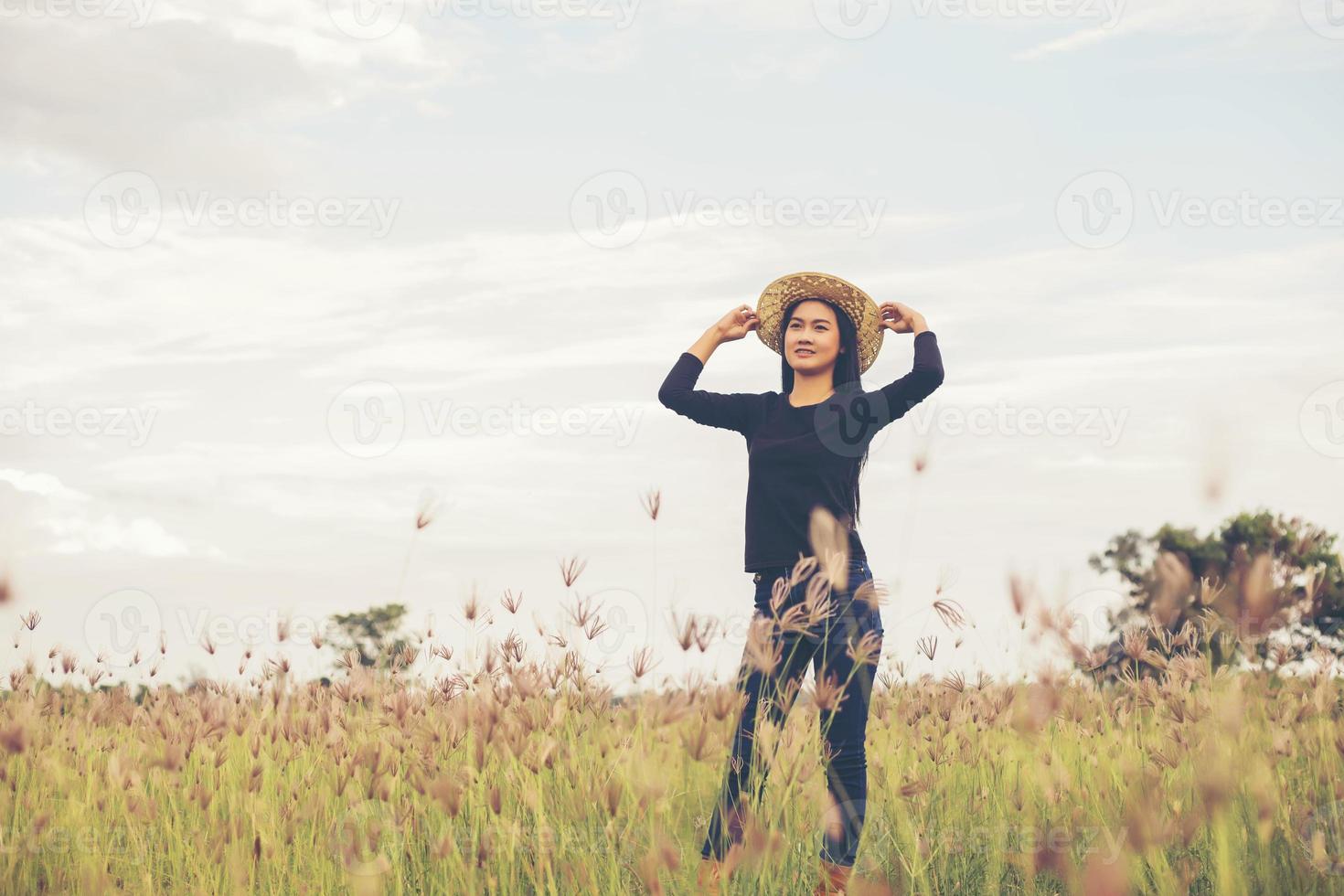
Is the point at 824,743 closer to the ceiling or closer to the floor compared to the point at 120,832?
closer to the ceiling

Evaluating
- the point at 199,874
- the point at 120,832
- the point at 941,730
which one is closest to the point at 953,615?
the point at 941,730

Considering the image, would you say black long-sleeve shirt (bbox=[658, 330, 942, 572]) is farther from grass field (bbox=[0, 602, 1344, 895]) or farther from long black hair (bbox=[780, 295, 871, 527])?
grass field (bbox=[0, 602, 1344, 895])

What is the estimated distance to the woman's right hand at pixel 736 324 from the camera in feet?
17.7

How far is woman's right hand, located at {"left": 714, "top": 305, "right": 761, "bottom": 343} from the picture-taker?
539cm

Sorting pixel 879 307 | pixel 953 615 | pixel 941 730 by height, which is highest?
pixel 879 307

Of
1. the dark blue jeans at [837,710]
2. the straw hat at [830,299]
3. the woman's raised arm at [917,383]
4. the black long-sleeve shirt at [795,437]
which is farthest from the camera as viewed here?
the straw hat at [830,299]

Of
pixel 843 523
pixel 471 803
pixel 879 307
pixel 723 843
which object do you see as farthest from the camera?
pixel 879 307

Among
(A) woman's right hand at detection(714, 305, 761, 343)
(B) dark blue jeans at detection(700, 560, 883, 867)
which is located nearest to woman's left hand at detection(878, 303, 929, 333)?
(A) woman's right hand at detection(714, 305, 761, 343)

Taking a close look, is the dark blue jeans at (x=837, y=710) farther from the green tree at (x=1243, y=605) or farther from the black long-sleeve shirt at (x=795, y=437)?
the green tree at (x=1243, y=605)

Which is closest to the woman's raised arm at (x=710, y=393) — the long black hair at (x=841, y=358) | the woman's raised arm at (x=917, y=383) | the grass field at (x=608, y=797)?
the long black hair at (x=841, y=358)

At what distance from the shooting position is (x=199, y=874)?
3857 millimetres

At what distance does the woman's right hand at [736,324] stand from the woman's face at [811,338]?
311 millimetres

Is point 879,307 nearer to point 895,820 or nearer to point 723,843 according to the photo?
point 895,820

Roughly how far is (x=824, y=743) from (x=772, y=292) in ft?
7.37
